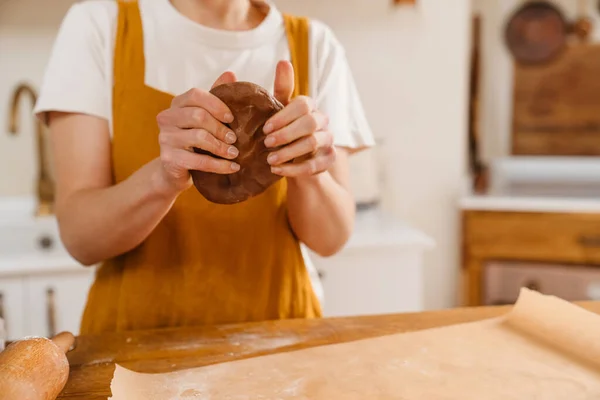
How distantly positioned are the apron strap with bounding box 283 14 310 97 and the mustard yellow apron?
0.57 feet

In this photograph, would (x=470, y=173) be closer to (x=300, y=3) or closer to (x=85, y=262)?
(x=300, y=3)

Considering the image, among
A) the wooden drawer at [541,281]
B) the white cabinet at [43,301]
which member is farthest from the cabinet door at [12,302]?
the wooden drawer at [541,281]

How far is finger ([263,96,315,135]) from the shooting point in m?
0.63

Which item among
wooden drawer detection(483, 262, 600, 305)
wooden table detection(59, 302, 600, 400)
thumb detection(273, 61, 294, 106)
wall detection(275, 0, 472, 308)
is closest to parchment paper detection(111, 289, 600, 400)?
wooden table detection(59, 302, 600, 400)

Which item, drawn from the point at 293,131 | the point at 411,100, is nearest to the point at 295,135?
the point at 293,131

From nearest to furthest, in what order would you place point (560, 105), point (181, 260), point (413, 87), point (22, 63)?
1. point (181, 260)
2. point (22, 63)
3. point (413, 87)
4. point (560, 105)

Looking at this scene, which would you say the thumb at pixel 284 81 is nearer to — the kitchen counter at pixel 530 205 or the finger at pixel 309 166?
the finger at pixel 309 166

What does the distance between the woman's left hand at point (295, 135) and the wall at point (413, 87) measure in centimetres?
140

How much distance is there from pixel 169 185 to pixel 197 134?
4.3 inches

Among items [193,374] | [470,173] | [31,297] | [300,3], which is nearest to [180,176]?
[193,374]

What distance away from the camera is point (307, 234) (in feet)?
2.83

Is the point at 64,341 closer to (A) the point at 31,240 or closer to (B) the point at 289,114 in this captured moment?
(B) the point at 289,114

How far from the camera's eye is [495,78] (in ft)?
8.71

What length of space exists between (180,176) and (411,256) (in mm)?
1129
